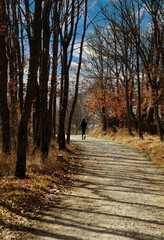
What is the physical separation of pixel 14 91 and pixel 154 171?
8.70 meters

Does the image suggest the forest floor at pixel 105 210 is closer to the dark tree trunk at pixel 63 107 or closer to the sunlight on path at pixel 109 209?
the sunlight on path at pixel 109 209

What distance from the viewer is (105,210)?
5328mm

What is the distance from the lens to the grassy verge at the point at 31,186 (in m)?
4.98

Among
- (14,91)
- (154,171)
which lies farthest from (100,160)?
(14,91)

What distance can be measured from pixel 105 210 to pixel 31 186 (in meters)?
2.28

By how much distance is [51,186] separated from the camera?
7.25 metres

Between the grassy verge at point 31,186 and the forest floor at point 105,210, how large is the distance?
0.23 metres

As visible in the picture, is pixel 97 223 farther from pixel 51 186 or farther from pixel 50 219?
pixel 51 186

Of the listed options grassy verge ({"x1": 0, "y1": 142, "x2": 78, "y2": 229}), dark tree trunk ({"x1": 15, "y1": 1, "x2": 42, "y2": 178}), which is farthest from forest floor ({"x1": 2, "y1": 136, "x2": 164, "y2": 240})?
dark tree trunk ({"x1": 15, "y1": 1, "x2": 42, "y2": 178})

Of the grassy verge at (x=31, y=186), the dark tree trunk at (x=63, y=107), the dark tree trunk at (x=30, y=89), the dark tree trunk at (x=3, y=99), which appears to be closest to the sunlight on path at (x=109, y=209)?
the grassy verge at (x=31, y=186)

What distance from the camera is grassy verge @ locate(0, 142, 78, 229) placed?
4.98 m

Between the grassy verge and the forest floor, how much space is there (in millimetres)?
228

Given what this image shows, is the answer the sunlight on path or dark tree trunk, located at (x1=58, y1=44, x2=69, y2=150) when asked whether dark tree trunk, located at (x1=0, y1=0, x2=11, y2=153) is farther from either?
dark tree trunk, located at (x1=58, y1=44, x2=69, y2=150)

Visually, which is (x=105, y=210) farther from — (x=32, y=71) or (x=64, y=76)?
(x=64, y=76)
